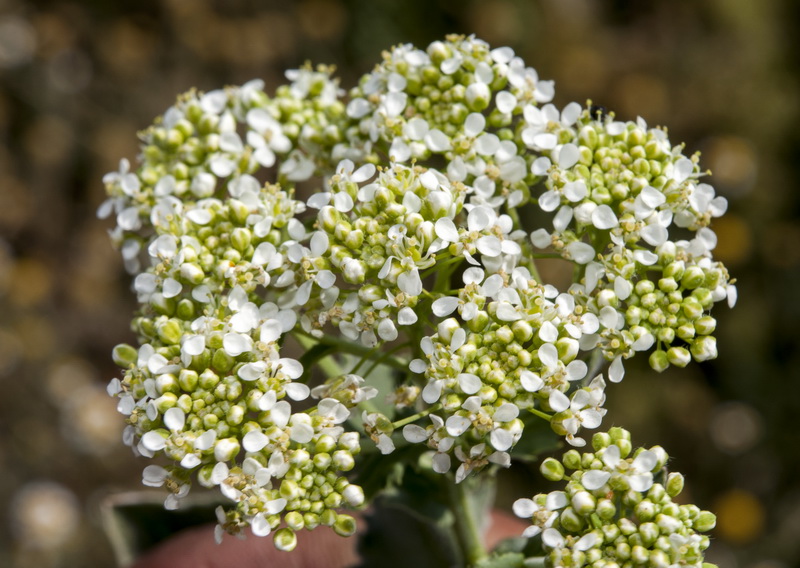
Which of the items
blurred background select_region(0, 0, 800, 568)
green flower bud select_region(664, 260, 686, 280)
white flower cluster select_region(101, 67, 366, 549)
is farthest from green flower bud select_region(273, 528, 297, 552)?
blurred background select_region(0, 0, 800, 568)

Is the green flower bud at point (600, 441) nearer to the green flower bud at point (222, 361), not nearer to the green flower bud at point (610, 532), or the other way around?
→ the green flower bud at point (610, 532)

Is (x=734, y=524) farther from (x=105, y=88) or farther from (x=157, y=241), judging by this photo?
(x=105, y=88)

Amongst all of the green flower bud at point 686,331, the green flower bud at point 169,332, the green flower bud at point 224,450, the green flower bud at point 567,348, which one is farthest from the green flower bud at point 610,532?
the green flower bud at point 169,332

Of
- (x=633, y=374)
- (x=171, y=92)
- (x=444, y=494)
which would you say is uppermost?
(x=171, y=92)

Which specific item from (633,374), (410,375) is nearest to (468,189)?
(410,375)

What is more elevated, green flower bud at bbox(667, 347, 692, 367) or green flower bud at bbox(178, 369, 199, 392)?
green flower bud at bbox(667, 347, 692, 367)

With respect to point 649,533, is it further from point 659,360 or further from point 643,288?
point 643,288

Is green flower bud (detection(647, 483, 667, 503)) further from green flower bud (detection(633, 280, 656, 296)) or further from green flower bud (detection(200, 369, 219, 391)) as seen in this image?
green flower bud (detection(200, 369, 219, 391))
